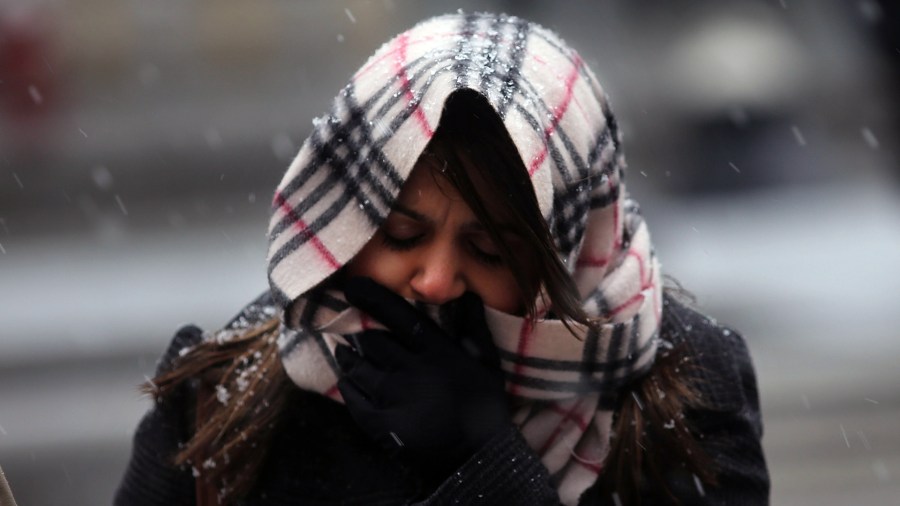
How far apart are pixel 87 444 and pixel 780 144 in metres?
5.49

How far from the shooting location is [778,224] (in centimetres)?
788

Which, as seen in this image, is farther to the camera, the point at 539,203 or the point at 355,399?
the point at 355,399

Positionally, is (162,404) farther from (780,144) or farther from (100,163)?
(100,163)

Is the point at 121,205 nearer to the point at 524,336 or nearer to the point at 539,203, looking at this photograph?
the point at 524,336

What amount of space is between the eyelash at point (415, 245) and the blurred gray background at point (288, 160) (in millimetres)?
3591

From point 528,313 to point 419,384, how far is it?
206mm

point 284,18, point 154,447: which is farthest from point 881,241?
point 154,447

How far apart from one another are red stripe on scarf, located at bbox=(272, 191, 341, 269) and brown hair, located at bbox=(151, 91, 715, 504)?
23 cm

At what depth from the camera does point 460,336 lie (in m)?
1.93

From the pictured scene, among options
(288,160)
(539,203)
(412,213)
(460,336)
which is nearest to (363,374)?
(460,336)

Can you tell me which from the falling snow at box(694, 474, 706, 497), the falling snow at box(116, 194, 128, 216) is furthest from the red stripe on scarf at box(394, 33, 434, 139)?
the falling snow at box(116, 194, 128, 216)

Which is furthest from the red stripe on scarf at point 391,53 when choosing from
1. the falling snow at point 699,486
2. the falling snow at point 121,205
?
the falling snow at point 121,205

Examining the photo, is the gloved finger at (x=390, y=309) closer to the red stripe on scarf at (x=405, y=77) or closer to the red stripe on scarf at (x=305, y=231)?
the red stripe on scarf at (x=305, y=231)

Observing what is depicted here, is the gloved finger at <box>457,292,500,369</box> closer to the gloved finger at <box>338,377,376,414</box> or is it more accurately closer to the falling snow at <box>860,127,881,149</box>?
the gloved finger at <box>338,377,376,414</box>
